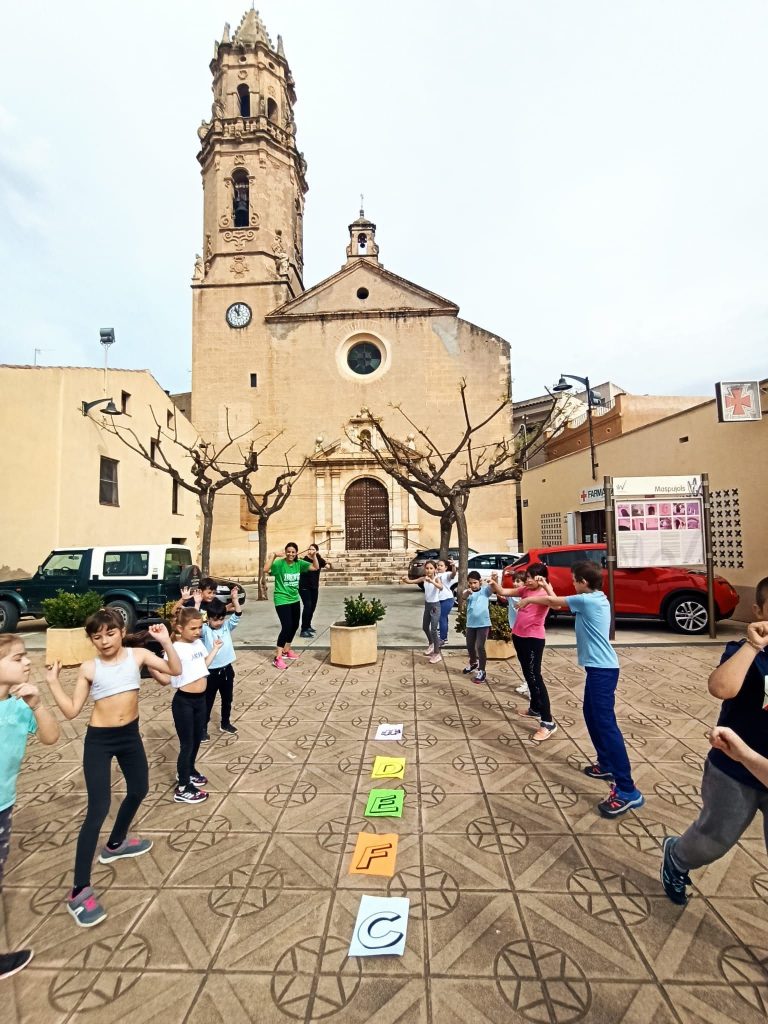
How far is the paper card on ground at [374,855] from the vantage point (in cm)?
287

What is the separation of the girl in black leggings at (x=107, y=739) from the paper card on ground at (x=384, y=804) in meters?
1.42

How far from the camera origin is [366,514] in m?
24.0

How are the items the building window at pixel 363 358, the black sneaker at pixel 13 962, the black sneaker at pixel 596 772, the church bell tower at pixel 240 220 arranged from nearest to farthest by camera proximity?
the black sneaker at pixel 13 962 → the black sneaker at pixel 596 772 → the church bell tower at pixel 240 220 → the building window at pixel 363 358

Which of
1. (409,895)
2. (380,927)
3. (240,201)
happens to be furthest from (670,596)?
(240,201)

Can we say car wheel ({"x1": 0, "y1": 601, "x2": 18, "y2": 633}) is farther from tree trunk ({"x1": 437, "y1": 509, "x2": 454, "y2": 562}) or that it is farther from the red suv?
the red suv

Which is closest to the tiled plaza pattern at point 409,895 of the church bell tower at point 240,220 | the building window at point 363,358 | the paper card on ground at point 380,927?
the paper card on ground at point 380,927

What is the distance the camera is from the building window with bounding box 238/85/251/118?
26.4 metres

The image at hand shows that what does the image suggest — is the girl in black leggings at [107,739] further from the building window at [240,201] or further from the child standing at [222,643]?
the building window at [240,201]

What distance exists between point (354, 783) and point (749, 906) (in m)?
2.48

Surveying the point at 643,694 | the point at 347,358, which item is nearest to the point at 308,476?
the point at 347,358

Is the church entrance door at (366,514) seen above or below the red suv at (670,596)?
above

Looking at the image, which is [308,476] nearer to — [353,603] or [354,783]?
[353,603]

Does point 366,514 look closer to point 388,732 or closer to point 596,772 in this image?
point 388,732

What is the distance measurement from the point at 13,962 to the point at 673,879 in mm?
3091
